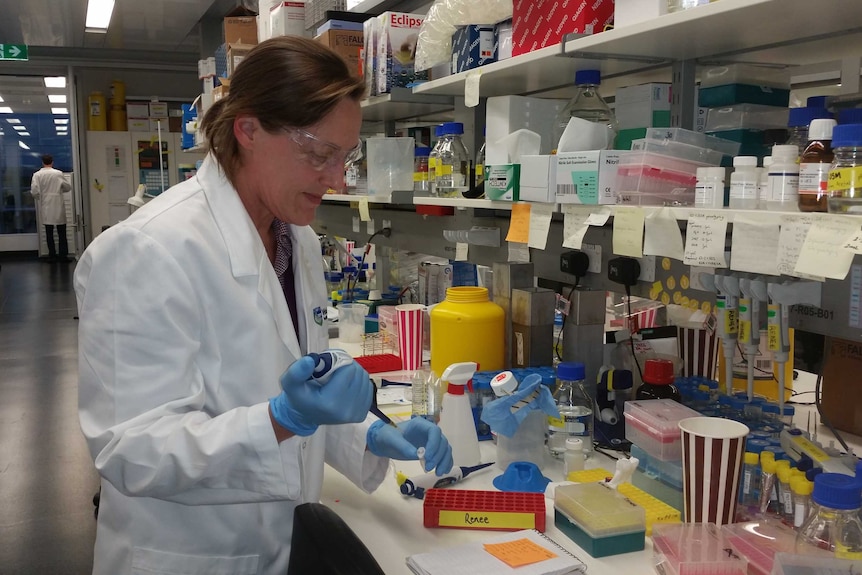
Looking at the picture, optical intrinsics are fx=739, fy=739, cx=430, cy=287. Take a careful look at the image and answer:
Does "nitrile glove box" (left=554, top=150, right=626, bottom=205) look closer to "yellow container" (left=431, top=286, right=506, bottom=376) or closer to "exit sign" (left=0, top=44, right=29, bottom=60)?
"yellow container" (left=431, top=286, right=506, bottom=376)

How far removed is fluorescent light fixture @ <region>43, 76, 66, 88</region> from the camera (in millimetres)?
11594

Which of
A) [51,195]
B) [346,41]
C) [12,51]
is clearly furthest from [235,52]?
[51,195]

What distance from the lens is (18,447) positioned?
14.3 feet

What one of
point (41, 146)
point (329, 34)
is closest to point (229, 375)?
point (329, 34)

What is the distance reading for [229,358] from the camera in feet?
4.43

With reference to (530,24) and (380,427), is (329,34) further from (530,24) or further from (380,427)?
(380,427)

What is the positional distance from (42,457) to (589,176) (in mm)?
3889

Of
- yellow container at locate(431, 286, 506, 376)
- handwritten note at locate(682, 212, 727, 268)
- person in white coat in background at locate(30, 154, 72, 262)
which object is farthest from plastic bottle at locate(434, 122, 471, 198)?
person in white coat in background at locate(30, 154, 72, 262)

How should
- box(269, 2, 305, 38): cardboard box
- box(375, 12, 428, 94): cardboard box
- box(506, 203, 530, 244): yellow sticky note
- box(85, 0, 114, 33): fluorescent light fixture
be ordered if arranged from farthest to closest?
1. box(85, 0, 114, 33): fluorescent light fixture
2. box(269, 2, 305, 38): cardboard box
3. box(375, 12, 428, 94): cardboard box
4. box(506, 203, 530, 244): yellow sticky note

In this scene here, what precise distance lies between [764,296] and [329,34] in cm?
202

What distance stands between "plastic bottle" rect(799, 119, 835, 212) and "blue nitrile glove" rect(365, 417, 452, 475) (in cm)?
80

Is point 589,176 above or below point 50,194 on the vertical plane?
below

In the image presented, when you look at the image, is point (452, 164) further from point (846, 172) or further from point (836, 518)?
point (836, 518)

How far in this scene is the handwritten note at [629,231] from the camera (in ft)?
4.64
